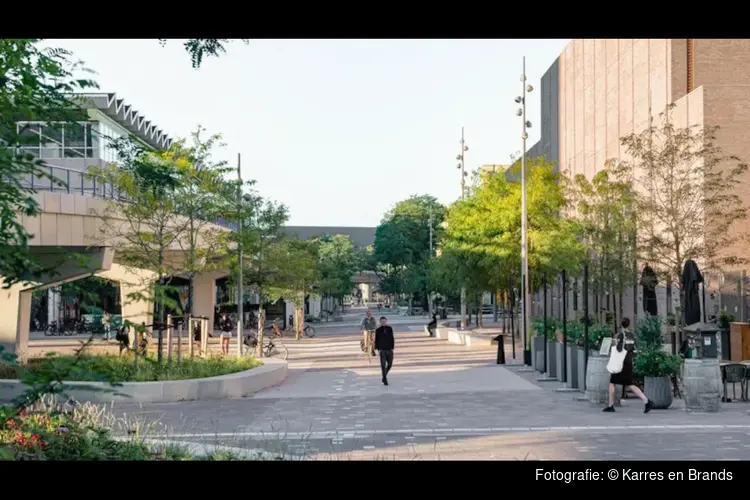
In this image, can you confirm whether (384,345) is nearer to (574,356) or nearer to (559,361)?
(559,361)

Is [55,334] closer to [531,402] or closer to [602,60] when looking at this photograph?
[602,60]

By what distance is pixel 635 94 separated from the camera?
4641cm

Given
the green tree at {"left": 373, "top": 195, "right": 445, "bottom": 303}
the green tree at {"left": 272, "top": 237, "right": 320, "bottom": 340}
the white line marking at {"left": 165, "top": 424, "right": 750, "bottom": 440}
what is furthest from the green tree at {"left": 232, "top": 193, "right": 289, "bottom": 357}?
the green tree at {"left": 373, "top": 195, "right": 445, "bottom": 303}

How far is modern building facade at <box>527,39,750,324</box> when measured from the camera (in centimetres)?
3678

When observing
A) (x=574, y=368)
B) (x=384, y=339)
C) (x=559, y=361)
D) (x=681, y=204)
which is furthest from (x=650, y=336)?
(x=681, y=204)

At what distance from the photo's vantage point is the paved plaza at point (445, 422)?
13.5 metres

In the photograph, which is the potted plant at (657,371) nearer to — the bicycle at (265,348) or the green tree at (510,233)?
the bicycle at (265,348)

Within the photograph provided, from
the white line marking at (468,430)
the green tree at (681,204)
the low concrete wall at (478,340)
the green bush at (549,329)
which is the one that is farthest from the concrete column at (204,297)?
the white line marking at (468,430)

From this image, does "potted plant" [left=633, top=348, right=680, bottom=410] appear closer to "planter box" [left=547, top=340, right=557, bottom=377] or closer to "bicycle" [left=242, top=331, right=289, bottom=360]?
"planter box" [left=547, top=340, right=557, bottom=377]

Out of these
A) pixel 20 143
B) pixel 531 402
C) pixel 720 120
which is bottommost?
pixel 531 402

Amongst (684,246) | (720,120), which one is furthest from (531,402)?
(720,120)

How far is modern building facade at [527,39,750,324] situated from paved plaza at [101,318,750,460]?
Answer: 14497 millimetres
